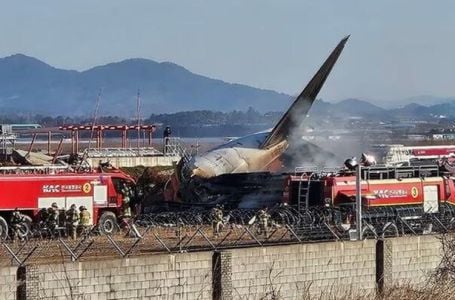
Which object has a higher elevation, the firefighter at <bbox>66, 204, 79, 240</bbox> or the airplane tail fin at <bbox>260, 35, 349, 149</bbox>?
the airplane tail fin at <bbox>260, 35, 349, 149</bbox>

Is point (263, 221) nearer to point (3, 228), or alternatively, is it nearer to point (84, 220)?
point (84, 220)

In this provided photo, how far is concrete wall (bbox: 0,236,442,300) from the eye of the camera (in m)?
22.5

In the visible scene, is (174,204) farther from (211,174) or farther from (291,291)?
(291,291)

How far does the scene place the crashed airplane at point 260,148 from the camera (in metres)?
52.3

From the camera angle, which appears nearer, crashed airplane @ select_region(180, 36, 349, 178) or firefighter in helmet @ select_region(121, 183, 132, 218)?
firefighter in helmet @ select_region(121, 183, 132, 218)

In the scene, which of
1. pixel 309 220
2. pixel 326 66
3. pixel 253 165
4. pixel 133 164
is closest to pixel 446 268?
pixel 309 220

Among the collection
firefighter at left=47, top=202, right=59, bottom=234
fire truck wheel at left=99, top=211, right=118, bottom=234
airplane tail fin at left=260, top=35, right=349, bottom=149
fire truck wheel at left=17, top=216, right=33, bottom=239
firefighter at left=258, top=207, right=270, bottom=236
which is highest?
airplane tail fin at left=260, top=35, right=349, bottom=149

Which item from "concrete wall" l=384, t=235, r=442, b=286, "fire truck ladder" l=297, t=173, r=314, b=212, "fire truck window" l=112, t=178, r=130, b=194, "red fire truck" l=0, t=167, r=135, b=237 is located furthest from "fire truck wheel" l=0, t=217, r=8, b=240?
"concrete wall" l=384, t=235, r=442, b=286

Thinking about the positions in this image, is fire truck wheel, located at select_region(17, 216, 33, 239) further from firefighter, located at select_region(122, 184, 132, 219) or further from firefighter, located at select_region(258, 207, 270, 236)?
firefighter, located at select_region(258, 207, 270, 236)

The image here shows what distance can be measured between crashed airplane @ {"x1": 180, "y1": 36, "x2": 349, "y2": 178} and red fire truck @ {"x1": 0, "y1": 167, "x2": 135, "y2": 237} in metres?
9.21

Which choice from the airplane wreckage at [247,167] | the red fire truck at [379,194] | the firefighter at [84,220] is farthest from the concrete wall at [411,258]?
the airplane wreckage at [247,167]

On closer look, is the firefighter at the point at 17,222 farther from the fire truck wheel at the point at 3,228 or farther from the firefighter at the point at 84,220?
the firefighter at the point at 84,220

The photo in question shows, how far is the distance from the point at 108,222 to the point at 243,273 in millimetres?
16013

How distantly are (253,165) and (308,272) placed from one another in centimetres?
2912
